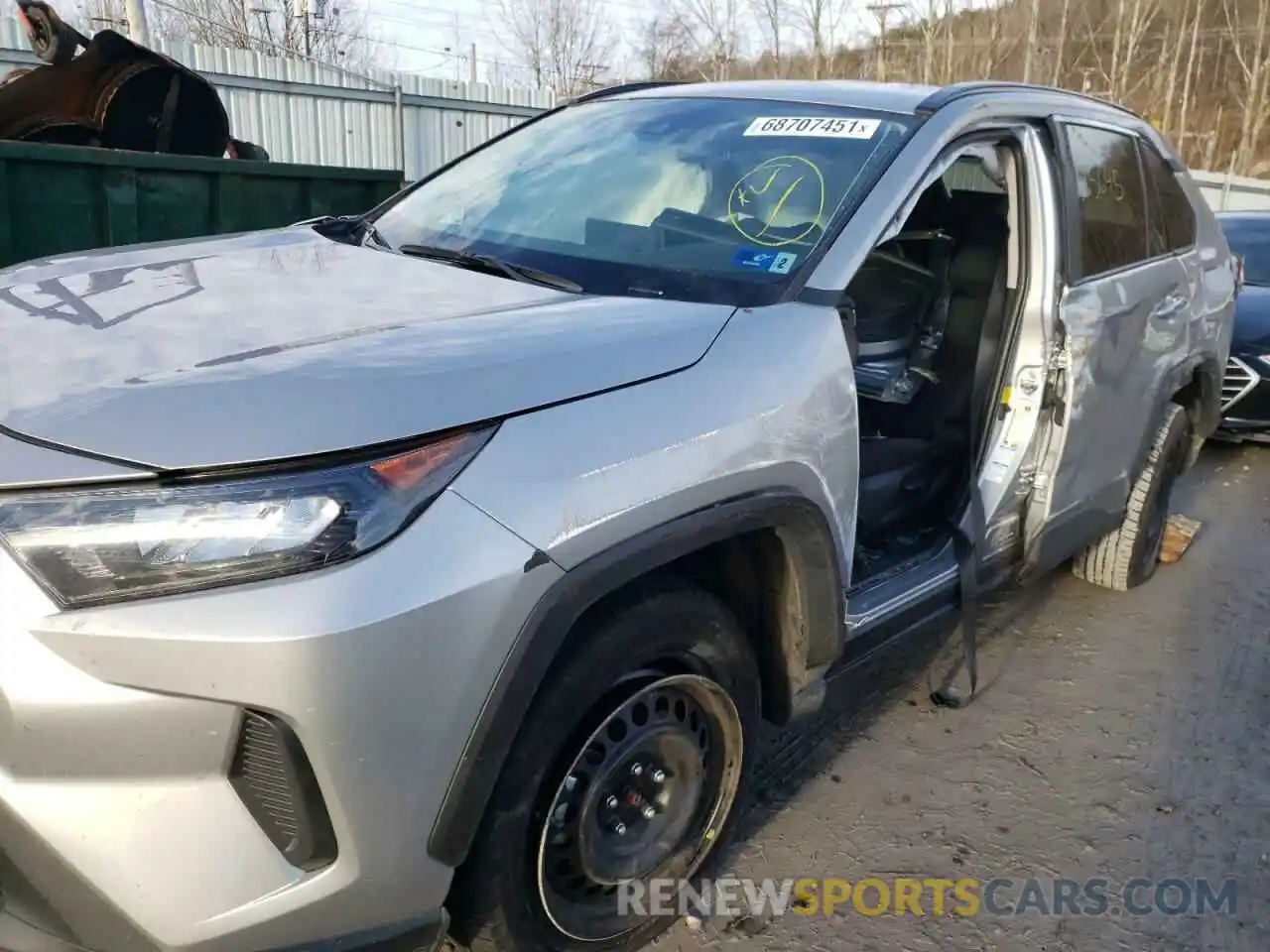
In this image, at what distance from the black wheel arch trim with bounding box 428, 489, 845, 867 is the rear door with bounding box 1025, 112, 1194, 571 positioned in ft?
4.97

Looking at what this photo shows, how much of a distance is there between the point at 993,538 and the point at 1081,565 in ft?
5.11

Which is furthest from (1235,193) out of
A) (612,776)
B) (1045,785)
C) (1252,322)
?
(612,776)

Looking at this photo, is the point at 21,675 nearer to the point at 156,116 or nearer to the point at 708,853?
the point at 708,853

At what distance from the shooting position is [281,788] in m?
1.48

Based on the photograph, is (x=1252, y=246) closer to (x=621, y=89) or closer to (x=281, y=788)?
(x=621, y=89)

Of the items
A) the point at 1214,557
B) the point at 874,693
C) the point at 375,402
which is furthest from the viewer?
the point at 1214,557

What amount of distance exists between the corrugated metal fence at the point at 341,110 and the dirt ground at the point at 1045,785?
1127cm

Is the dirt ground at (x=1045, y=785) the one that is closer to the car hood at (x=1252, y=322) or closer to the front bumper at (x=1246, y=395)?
the front bumper at (x=1246, y=395)

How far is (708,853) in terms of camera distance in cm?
239

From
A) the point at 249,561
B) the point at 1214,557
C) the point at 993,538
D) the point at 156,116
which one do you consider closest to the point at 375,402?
the point at 249,561

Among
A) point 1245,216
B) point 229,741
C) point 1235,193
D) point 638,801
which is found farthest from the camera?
point 1235,193

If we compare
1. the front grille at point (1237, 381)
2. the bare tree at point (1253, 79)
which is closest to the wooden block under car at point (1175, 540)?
the front grille at point (1237, 381)

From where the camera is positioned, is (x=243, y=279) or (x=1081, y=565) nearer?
(x=243, y=279)

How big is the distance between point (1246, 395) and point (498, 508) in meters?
6.18
